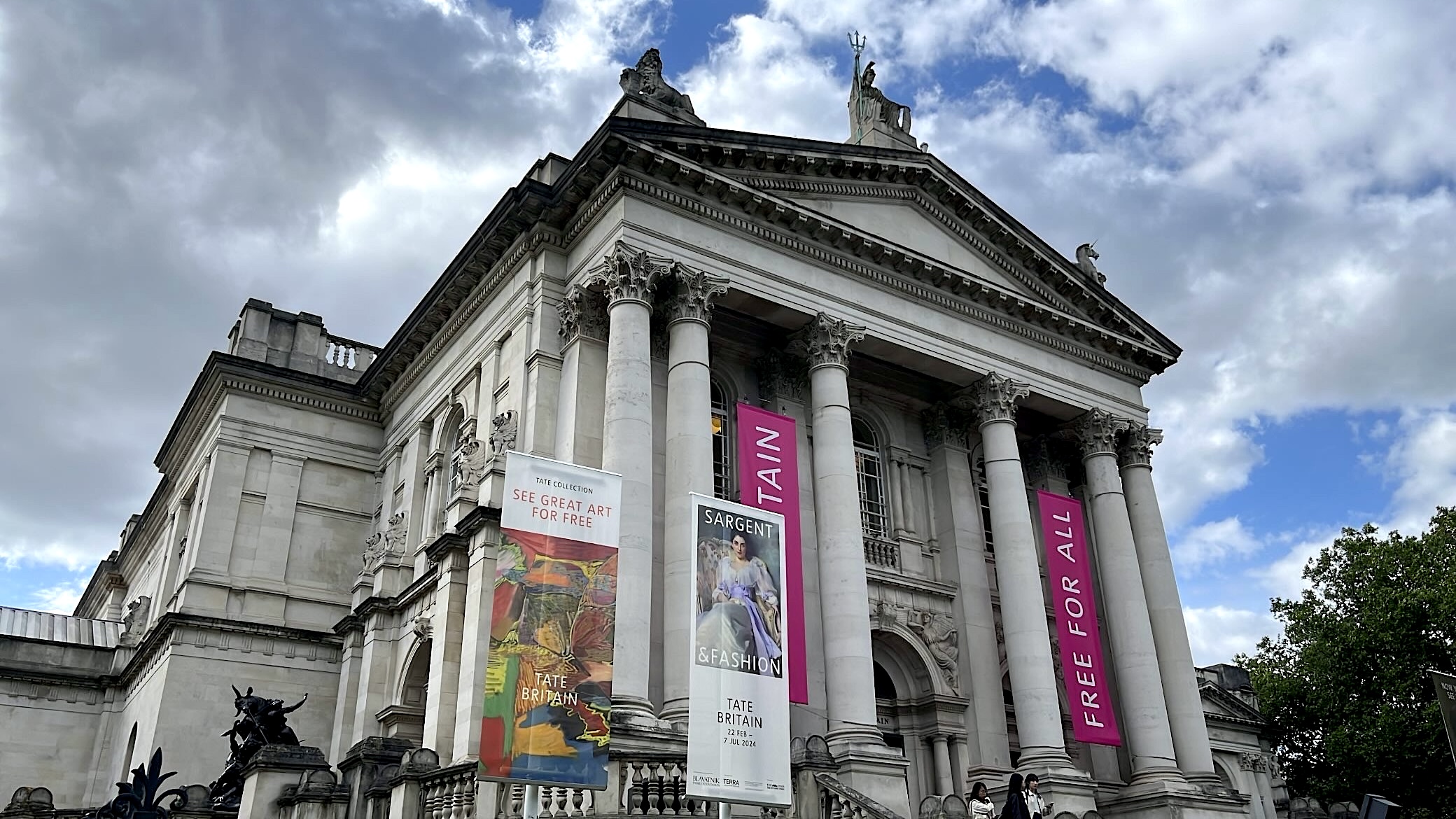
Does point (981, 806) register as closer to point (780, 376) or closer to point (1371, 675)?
point (780, 376)

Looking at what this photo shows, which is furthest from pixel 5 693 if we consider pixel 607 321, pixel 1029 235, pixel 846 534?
pixel 1029 235

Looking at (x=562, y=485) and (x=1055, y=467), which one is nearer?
(x=562, y=485)

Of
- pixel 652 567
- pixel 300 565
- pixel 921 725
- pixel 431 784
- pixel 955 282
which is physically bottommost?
pixel 431 784

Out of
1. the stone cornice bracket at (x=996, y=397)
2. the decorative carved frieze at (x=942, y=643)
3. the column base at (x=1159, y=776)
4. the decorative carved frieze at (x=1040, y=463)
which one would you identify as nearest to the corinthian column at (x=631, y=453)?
the decorative carved frieze at (x=942, y=643)

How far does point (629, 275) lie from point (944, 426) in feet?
29.1

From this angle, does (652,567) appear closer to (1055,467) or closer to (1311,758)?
(1055,467)

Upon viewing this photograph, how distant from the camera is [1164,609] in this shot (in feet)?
77.7

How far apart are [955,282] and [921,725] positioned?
29.1 feet

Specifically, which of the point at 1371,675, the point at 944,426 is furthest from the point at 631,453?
the point at 1371,675

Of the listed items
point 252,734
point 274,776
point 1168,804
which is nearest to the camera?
point 274,776

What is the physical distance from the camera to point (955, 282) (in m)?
23.1

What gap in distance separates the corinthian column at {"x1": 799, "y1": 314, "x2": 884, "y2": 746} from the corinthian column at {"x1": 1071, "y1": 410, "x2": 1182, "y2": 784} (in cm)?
618

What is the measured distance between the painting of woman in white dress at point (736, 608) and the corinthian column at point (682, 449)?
4.29 m

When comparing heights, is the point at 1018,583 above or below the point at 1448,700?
above
